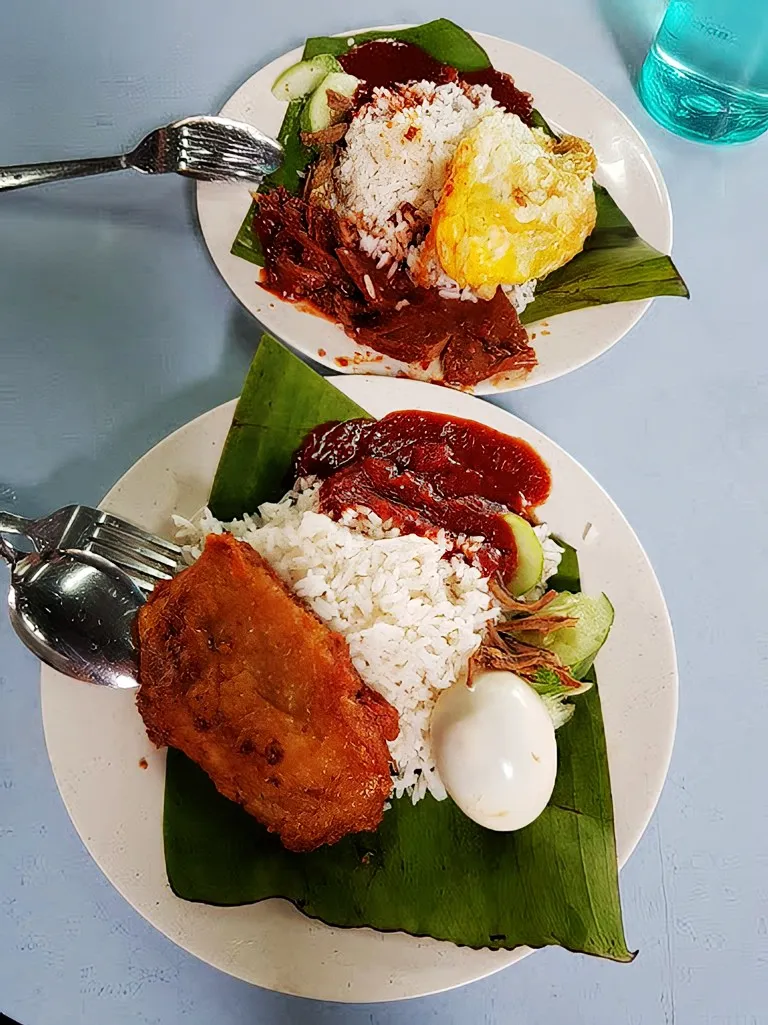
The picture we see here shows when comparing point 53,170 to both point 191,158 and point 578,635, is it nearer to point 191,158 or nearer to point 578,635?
point 191,158

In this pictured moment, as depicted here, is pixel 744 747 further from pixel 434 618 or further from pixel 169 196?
pixel 169 196

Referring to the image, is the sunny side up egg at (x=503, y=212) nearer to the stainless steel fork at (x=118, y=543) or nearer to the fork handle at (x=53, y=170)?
the fork handle at (x=53, y=170)

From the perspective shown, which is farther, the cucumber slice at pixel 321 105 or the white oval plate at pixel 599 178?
the cucumber slice at pixel 321 105

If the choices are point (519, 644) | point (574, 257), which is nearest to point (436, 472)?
point (519, 644)

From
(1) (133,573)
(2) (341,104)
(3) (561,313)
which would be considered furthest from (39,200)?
(3) (561,313)

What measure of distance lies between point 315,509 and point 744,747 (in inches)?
43.1

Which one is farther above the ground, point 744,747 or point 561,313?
point 561,313

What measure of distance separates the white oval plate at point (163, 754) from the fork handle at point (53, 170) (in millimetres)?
815

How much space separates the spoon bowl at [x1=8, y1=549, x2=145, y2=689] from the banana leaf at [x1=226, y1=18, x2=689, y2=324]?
0.86 m

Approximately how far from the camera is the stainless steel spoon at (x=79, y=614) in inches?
68.8

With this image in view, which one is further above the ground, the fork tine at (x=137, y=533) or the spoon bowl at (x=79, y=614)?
the fork tine at (x=137, y=533)

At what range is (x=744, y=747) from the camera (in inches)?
81.6

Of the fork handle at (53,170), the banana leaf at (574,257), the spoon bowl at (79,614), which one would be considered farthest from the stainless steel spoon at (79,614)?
the fork handle at (53,170)

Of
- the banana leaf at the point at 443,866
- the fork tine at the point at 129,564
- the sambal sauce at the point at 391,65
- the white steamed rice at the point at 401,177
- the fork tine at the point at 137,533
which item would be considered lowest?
the banana leaf at the point at 443,866
